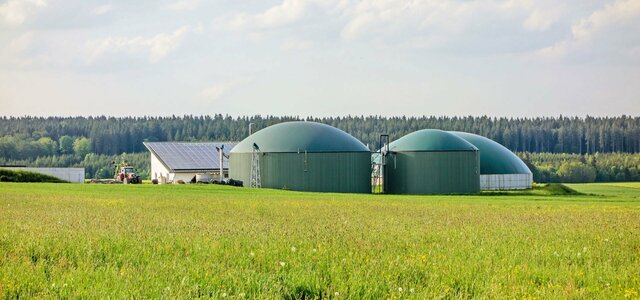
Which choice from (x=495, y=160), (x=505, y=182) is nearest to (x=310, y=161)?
(x=505, y=182)

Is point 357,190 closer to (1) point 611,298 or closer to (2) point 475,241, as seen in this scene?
(2) point 475,241

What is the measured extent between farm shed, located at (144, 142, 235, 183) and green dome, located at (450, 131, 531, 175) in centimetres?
2858

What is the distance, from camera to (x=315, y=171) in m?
77.0

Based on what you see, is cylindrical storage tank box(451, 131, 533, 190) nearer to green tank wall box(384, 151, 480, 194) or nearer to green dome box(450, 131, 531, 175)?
green dome box(450, 131, 531, 175)

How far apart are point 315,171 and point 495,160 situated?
74.1 ft

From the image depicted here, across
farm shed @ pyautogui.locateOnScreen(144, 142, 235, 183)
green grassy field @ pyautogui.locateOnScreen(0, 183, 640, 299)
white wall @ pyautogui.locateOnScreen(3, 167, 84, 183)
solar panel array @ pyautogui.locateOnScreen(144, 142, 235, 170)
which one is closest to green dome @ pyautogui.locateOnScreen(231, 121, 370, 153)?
farm shed @ pyautogui.locateOnScreen(144, 142, 235, 183)

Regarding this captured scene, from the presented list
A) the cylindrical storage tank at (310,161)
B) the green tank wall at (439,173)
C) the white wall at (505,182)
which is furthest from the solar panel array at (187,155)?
the white wall at (505,182)

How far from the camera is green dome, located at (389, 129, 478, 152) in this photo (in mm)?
79250

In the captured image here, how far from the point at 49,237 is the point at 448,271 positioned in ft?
26.3

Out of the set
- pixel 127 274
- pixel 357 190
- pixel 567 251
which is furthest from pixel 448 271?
pixel 357 190

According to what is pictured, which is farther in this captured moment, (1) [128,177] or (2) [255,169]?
(1) [128,177]

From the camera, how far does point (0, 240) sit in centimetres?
1736

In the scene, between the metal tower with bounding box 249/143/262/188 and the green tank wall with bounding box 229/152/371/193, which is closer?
the green tank wall with bounding box 229/152/371/193

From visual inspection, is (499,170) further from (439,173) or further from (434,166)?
(434,166)
